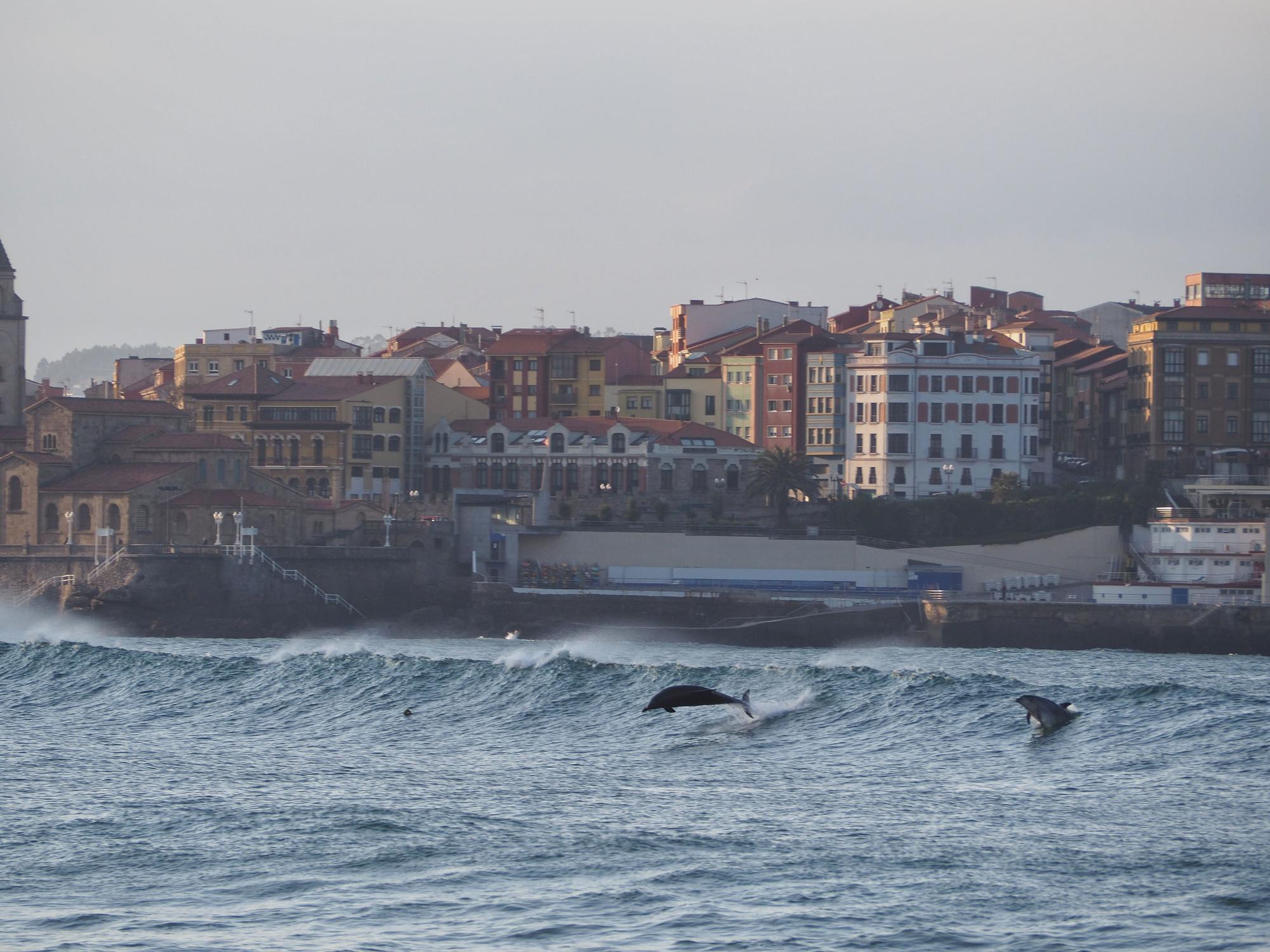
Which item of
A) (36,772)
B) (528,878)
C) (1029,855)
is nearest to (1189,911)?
(1029,855)

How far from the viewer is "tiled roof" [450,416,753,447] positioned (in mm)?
114875

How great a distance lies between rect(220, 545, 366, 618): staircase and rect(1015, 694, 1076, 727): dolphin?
174 ft

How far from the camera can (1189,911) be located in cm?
2933

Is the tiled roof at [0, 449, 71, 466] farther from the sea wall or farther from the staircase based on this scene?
the sea wall

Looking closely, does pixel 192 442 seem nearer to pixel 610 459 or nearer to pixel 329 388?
pixel 329 388

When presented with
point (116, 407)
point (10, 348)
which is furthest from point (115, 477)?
point (10, 348)

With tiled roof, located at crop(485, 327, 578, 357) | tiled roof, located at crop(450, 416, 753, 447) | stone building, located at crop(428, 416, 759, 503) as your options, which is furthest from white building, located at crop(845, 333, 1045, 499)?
tiled roof, located at crop(485, 327, 578, 357)

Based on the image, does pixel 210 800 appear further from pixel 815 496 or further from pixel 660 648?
pixel 815 496

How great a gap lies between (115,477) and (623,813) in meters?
67.2

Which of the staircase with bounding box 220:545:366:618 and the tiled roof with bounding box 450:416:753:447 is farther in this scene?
the tiled roof with bounding box 450:416:753:447

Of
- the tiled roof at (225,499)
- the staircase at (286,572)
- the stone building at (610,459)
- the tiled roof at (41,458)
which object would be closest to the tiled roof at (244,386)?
the stone building at (610,459)

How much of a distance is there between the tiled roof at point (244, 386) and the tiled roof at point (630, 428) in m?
10.5

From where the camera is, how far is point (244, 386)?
11850cm

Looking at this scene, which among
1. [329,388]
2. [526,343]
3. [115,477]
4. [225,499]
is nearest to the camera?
[225,499]
